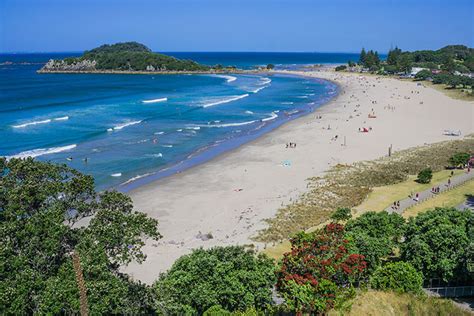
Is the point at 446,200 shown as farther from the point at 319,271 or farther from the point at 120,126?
the point at 120,126

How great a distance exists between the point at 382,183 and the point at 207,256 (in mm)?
23833

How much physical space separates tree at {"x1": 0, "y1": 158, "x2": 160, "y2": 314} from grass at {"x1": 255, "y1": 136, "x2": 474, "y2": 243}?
1251 centimetres

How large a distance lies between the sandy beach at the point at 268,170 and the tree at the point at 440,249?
9.19 metres

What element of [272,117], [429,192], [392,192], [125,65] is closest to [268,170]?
[392,192]

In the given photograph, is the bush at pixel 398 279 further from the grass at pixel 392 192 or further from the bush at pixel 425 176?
the bush at pixel 425 176

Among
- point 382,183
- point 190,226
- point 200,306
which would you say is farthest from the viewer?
point 382,183

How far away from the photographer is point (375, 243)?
811 inches

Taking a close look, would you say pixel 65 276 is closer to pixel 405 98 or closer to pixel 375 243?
pixel 375 243

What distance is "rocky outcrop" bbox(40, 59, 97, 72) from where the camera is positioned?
176 m

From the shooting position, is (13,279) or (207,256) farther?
(207,256)

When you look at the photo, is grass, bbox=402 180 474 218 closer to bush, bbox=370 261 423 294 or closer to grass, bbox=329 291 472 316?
bush, bbox=370 261 423 294

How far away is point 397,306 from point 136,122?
182ft

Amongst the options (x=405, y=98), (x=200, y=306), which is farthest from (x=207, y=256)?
(x=405, y=98)

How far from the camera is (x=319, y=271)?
17.3 metres
